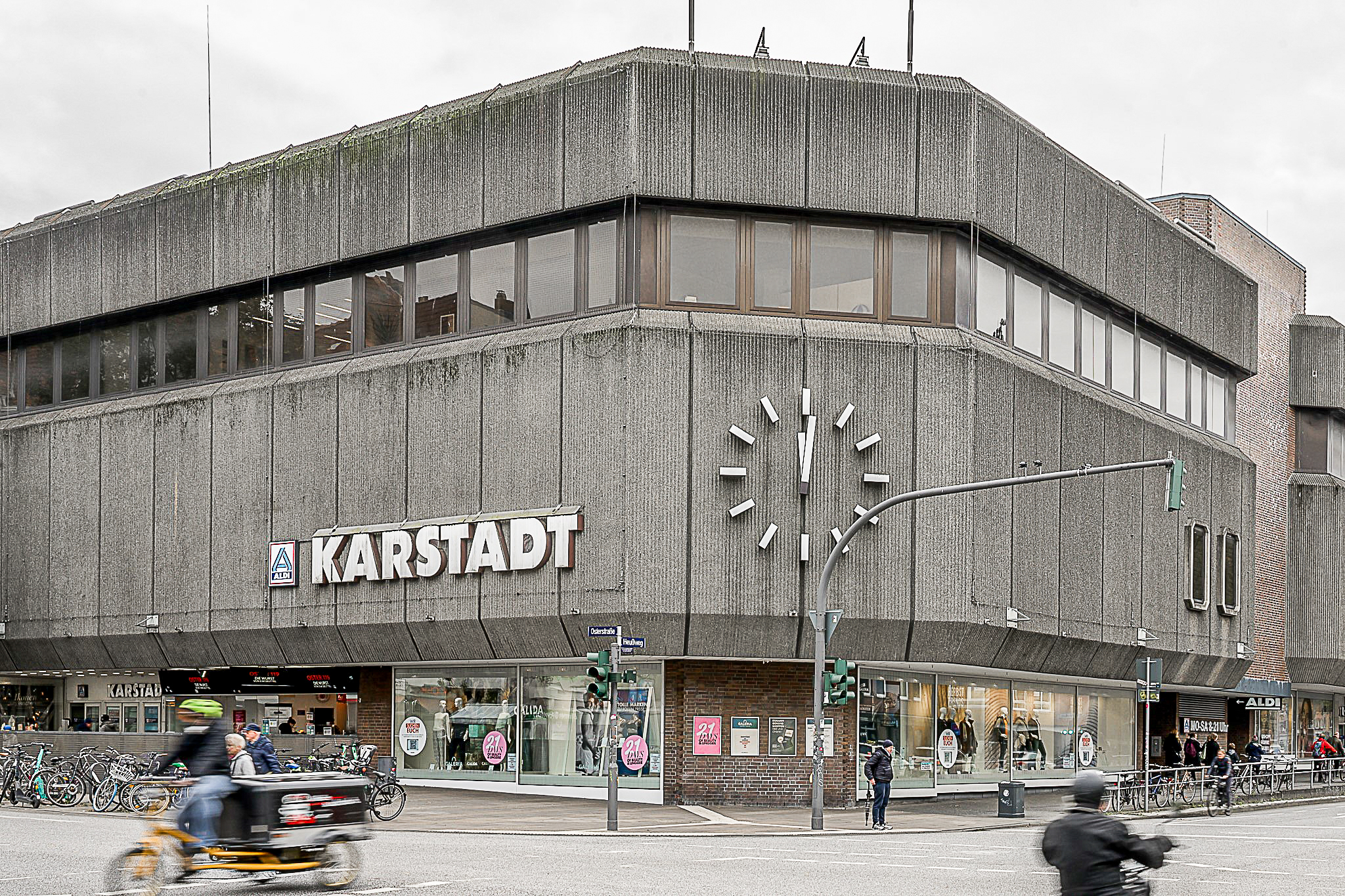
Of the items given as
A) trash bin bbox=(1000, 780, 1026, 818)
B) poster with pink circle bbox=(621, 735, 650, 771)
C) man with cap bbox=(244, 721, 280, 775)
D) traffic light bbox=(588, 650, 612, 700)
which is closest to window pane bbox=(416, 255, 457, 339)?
poster with pink circle bbox=(621, 735, 650, 771)

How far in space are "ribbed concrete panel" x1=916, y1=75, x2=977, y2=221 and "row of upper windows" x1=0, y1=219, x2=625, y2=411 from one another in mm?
6583

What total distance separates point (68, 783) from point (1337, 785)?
34310 millimetres

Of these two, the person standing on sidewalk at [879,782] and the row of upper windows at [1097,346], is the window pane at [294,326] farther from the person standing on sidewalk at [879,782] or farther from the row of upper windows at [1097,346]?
the person standing on sidewalk at [879,782]

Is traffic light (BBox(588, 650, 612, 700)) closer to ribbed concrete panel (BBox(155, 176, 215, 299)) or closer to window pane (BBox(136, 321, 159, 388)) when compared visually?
ribbed concrete panel (BBox(155, 176, 215, 299))

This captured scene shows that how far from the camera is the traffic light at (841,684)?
27.9 meters

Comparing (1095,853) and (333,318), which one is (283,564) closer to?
(333,318)


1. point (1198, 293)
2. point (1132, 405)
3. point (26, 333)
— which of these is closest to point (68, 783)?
point (26, 333)

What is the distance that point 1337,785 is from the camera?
46.2 m

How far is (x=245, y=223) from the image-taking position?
39156 millimetres

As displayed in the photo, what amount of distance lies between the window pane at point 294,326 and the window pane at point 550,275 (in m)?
6.80

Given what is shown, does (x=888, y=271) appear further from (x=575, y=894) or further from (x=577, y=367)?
(x=575, y=894)

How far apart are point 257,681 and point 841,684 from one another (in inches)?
739

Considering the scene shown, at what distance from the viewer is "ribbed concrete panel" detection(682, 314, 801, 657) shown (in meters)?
32.1

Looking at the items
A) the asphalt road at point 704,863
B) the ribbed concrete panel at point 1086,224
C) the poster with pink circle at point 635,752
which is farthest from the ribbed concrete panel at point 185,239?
the ribbed concrete panel at point 1086,224
